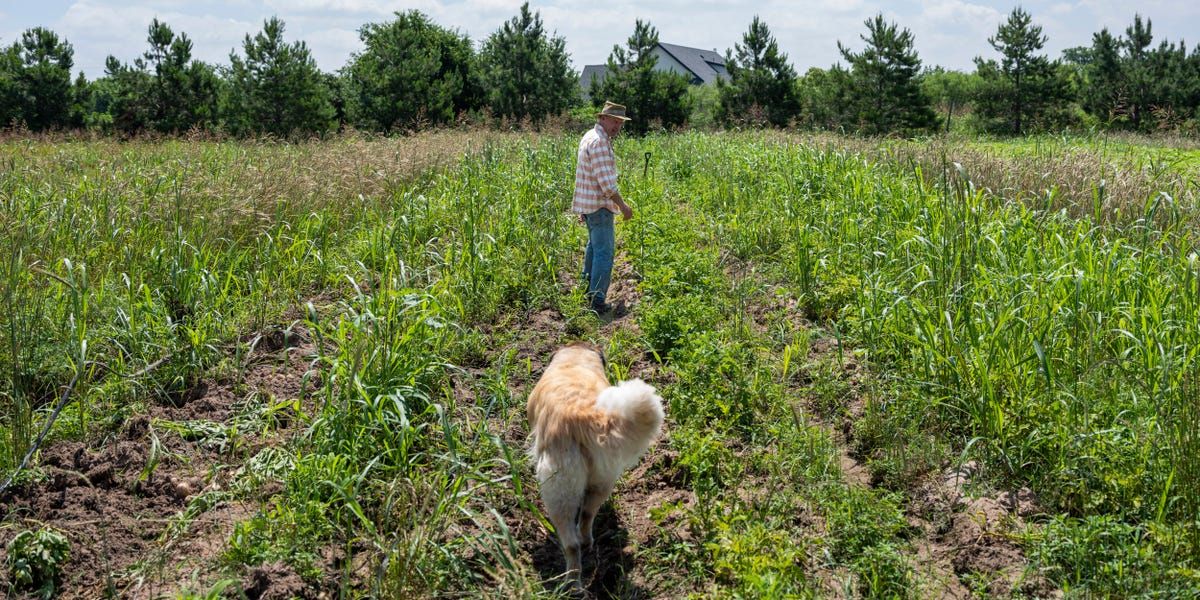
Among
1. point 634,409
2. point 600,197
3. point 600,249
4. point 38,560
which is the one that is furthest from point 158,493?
point 600,197

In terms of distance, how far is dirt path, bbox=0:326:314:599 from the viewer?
3156 millimetres

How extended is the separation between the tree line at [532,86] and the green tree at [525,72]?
7cm

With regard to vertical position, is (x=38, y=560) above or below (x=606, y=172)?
below

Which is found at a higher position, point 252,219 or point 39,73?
point 39,73

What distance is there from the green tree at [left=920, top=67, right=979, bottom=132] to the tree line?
587 millimetres

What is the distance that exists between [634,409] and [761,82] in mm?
36298

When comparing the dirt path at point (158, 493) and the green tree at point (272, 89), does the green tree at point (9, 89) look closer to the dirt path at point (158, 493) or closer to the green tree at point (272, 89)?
the green tree at point (272, 89)

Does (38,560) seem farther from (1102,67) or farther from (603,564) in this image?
(1102,67)

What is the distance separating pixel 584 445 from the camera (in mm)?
3285

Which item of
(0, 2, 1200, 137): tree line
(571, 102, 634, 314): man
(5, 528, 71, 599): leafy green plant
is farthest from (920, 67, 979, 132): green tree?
(5, 528, 71, 599): leafy green plant

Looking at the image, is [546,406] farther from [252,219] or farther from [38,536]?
[252,219]

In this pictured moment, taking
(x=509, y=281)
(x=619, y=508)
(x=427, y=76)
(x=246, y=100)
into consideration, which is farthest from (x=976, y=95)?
(x=619, y=508)

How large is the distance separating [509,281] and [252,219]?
239 centimetres

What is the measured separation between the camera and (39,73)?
96.2 feet
